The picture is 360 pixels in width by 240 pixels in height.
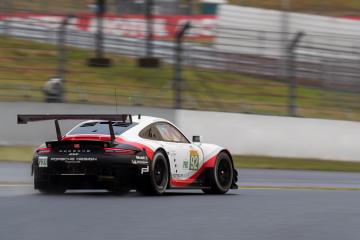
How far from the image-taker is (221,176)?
14.3 metres

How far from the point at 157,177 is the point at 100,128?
38.2 inches

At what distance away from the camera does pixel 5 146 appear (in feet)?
81.5

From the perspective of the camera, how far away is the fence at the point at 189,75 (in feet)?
86.3

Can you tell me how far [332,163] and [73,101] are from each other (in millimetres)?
6826

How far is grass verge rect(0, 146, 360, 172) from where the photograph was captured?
23.6 m

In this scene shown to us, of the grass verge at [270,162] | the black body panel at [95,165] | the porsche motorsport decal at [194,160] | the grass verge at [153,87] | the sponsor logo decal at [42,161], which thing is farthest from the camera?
the grass verge at [153,87]

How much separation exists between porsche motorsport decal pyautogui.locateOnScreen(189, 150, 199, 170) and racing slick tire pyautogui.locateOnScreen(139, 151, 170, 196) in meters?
0.75

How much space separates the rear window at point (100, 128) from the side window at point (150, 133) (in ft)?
0.60

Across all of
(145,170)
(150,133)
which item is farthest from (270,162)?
(145,170)

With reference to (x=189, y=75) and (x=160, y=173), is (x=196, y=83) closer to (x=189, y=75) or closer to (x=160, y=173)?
(x=189, y=75)

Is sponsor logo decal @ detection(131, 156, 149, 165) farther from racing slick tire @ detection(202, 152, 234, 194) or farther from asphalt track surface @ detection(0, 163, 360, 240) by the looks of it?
racing slick tire @ detection(202, 152, 234, 194)

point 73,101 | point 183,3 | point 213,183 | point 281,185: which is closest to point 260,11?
point 183,3

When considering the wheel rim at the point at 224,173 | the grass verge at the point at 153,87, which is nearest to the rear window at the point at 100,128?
the wheel rim at the point at 224,173

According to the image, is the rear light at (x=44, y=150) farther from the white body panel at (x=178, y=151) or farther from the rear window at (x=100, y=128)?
the white body panel at (x=178, y=151)
